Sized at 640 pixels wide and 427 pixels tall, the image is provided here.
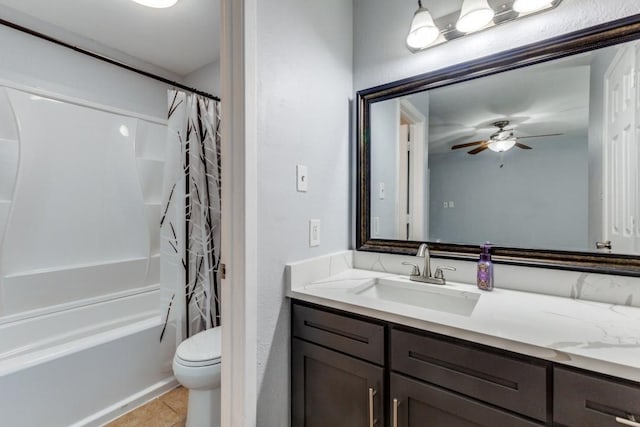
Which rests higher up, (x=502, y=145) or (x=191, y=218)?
(x=502, y=145)

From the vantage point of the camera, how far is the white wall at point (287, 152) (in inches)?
42.4

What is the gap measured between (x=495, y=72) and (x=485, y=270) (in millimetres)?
849

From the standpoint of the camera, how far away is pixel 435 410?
0.84 meters

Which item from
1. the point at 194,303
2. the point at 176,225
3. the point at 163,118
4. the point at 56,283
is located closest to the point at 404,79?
the point at 176,225

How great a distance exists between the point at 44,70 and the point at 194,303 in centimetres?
189

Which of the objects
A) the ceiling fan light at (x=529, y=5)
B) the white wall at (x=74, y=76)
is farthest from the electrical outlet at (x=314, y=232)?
the white wall at (x=74, y=76)

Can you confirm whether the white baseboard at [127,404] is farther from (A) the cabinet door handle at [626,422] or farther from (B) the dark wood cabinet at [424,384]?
(A) the cabinet door handle at [626,422]

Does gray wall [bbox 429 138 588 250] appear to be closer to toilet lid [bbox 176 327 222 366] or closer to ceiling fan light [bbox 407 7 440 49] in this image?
ceiling fan light [bbox 407 7 440 49]

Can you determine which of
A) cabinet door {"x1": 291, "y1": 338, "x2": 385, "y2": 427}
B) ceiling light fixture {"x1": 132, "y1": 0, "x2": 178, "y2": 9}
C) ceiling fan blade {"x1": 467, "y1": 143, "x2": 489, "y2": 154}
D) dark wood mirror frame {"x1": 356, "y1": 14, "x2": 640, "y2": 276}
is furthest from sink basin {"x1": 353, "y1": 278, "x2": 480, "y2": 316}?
ceiling light fixture {"x1": 132, "y1": 0, "x2": 178, "y2": 9}

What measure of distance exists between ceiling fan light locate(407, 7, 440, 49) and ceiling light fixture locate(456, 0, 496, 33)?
0.37 feet

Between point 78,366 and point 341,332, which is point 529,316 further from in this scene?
point 78,366

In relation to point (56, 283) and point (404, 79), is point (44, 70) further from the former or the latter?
point (404, 79)

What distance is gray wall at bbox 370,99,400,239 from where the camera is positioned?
1506 mm

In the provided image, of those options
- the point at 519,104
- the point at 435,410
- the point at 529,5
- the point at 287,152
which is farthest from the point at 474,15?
the point at 435,410
